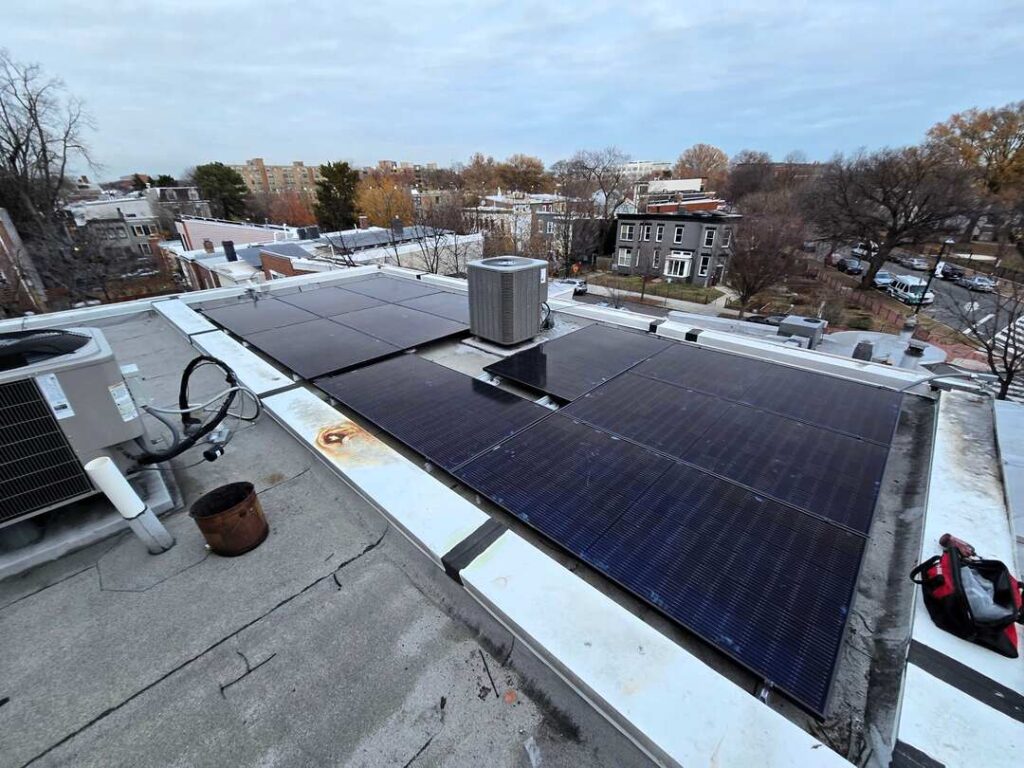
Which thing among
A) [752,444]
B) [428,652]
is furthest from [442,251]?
[428,652]

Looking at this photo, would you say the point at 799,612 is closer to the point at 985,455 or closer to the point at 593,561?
the point at 593,561

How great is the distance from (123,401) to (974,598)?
16.2ft

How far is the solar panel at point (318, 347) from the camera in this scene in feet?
16.4

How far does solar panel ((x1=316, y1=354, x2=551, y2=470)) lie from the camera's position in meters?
3.48

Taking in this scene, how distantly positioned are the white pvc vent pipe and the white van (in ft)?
121

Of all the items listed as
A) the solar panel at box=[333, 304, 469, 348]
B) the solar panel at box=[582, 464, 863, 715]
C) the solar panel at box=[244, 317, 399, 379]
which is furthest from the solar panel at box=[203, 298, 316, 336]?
the solar panel at box=[582, 464, 863, 715]

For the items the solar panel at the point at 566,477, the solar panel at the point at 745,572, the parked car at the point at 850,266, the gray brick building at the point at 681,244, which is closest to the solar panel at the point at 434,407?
the solar panel at the point at 566,477

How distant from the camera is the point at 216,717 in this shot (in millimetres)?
1899

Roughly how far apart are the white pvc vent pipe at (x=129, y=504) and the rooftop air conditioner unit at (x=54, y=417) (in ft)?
0.48

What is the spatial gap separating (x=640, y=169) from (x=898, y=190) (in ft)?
284

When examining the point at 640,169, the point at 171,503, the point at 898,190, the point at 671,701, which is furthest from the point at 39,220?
the point at 640,169

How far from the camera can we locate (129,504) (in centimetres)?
252

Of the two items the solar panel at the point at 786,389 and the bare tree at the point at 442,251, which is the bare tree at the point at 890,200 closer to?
the bare tree at the point at 442,251

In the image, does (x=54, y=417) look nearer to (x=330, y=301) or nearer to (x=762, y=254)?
(x=330, y=301)
